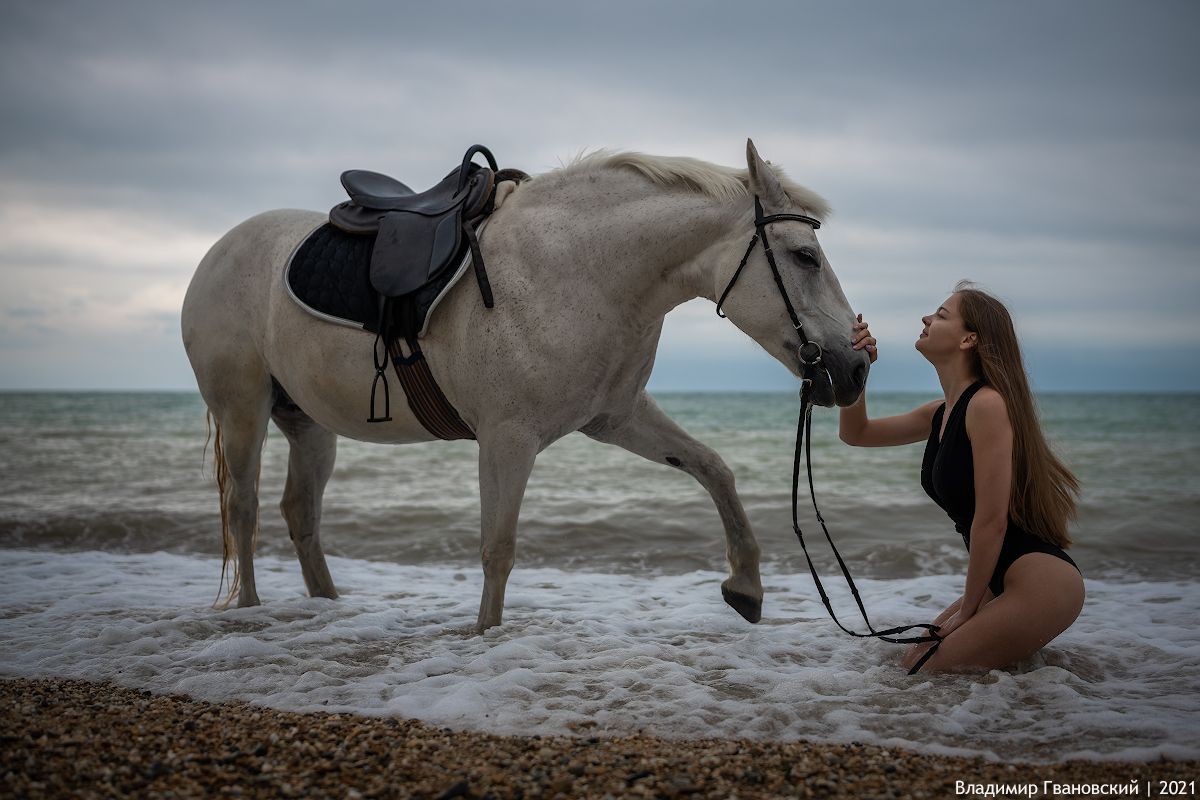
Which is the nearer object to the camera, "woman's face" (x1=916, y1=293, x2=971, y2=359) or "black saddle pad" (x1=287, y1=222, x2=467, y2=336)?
"woman's face" (x1=916, y1=293, x2=971, y2=359)

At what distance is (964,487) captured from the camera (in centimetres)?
326

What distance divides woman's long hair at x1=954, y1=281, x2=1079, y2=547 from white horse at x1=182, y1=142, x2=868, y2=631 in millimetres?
504

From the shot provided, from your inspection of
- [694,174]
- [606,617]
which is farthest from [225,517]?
[694,174]

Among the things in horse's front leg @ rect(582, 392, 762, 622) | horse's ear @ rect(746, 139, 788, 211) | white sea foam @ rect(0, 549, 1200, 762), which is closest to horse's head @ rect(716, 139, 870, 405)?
horse's ear @ rect(746, 139, 788, 211)

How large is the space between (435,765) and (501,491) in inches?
53.8

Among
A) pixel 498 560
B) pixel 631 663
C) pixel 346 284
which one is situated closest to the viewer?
pixel 631 663

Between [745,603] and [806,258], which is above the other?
[806,258]

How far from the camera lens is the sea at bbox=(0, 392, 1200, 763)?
2.85m

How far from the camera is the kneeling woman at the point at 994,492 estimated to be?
10.1 feet

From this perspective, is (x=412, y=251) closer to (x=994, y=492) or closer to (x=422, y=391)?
(x=422, y=391)

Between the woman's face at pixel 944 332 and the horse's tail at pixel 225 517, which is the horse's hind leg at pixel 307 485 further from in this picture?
the woman's face at pixel 944 332

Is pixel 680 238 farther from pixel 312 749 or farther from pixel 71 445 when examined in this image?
pixel 71 445

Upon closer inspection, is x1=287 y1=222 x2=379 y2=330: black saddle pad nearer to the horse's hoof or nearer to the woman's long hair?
the horse's hoof

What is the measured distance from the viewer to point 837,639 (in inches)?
154
